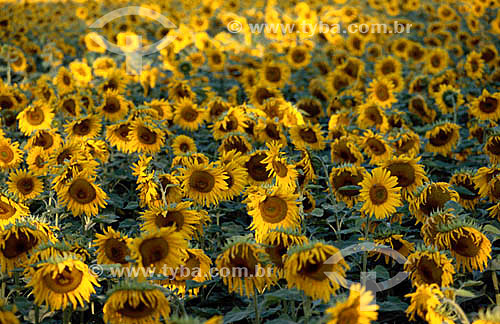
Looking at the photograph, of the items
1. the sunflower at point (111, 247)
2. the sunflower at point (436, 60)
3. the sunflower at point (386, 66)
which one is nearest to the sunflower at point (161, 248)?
the sunflower at point (111, 247)

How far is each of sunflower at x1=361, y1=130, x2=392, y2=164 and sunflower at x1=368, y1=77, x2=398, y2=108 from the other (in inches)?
59.2

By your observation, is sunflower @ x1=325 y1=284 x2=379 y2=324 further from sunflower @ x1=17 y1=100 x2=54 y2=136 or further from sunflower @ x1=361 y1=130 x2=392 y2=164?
sunflower @ x1=17 y1=100 x2=54 y2=136

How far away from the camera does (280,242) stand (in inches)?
114

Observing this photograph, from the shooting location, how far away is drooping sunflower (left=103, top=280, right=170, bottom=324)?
247 cm

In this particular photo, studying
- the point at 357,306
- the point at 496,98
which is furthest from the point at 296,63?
the point at 357,306

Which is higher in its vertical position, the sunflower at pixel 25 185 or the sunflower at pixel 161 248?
the sunflower at pixel 25 185

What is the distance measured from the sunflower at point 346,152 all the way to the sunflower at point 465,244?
153cm

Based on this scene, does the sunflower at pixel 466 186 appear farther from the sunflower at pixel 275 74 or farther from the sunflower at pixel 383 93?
the sunflower at pixel 275 74

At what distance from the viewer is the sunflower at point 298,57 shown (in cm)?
788

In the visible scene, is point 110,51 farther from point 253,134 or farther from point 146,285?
point 146,285

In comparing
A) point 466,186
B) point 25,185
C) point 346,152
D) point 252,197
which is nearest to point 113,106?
point 25,185

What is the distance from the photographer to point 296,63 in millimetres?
7934

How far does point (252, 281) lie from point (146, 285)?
611 mm

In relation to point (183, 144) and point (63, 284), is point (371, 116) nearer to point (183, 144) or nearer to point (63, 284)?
point (183, 144)
